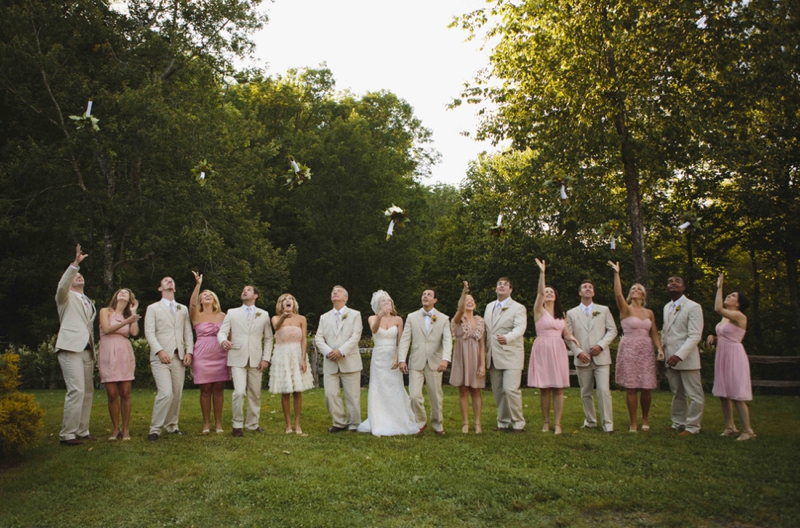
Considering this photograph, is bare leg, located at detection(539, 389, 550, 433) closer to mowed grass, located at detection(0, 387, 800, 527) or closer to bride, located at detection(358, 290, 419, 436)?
mowed grass, located at detection(0, 387, 800, 527)

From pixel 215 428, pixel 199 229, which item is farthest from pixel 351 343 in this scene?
pixel 199 229

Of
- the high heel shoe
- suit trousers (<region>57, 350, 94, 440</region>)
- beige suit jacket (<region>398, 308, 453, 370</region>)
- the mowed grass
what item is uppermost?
beige suit jacket (<region>398, 308, 453, 370</region>)

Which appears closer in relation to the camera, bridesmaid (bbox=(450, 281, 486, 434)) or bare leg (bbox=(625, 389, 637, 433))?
bare leg (bbox=(625, 389, 637, 433))

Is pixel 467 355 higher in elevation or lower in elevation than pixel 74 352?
lower

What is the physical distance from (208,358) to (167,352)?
2.01ft

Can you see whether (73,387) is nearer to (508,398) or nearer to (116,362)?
(116,362)

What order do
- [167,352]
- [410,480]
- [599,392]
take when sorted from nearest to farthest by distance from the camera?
[410,480]
[167,352]
[599,392]

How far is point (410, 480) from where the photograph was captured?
722 centimetres

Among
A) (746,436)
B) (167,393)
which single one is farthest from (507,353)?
(167,393)

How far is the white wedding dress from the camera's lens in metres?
9.99

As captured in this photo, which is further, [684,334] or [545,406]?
[545,406]

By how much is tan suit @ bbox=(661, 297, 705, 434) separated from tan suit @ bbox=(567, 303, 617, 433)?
862 millimetres

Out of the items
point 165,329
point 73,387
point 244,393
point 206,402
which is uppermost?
point 165,329

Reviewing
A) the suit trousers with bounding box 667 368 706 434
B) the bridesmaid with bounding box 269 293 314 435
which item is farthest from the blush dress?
the suit trousers with bounding box 667 368 706 434
